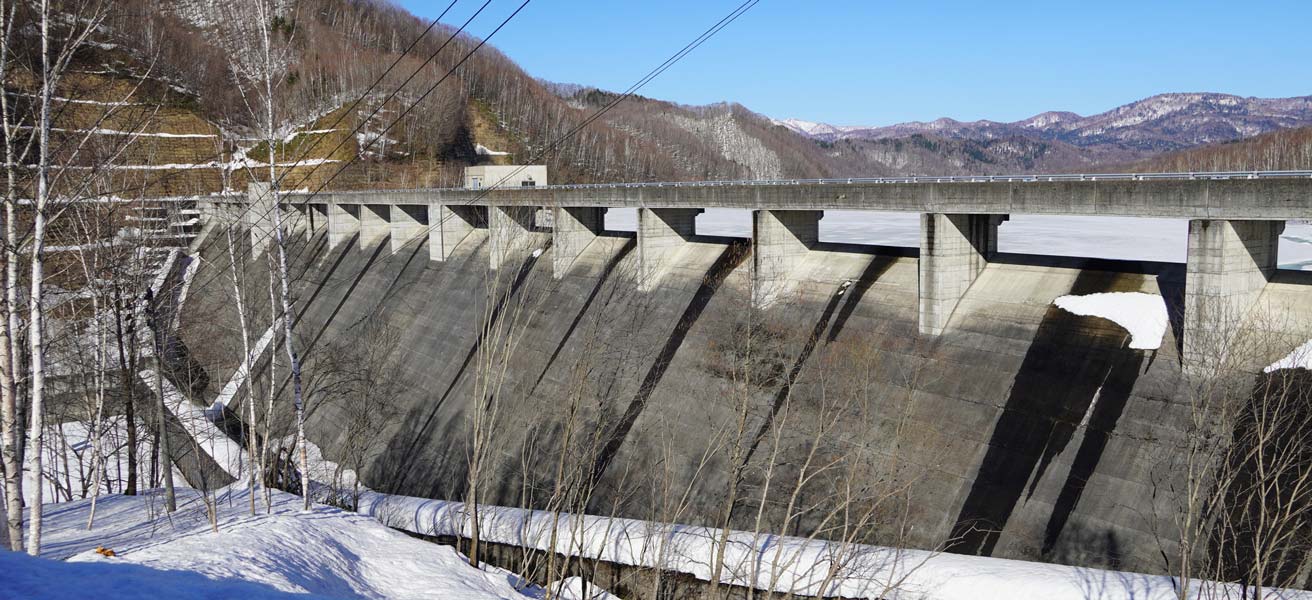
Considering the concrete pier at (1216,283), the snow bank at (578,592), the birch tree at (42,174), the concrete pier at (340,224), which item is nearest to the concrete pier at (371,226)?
the concrete pier at (340,224)

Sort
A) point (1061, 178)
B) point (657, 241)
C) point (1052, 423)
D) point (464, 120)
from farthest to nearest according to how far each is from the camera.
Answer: point (464, 120), point (657, 241), point (1061, 178), point (1052, 423)

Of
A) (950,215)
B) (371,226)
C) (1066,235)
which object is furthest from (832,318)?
(371,226)

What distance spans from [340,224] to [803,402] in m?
37.0

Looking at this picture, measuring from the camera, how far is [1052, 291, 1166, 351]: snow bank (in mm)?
16844

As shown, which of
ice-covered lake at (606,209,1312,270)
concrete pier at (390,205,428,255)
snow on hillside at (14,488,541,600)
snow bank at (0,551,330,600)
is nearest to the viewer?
snow bank at (0,551,330,600)

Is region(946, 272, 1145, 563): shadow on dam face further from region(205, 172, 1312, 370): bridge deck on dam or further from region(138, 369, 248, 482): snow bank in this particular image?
region(138, 369, 248, 482): snow bank

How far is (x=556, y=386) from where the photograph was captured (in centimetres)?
2661

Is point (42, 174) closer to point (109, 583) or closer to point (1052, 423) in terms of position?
point (109, 583)

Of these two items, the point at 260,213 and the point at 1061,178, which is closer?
the point at 1061,178

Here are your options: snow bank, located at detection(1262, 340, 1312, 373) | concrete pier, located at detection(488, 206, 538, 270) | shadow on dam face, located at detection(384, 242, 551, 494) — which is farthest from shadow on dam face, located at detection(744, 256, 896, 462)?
concrete pier, located at detection(488, 206, 538, 270)

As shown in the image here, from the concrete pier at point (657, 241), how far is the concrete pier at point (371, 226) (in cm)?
2230

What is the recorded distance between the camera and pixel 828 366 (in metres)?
21.1

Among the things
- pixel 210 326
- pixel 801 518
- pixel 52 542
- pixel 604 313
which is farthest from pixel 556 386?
pixel 210 326

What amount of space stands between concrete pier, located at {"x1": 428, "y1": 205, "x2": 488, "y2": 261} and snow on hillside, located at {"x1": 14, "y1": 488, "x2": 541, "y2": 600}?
60.1ft
